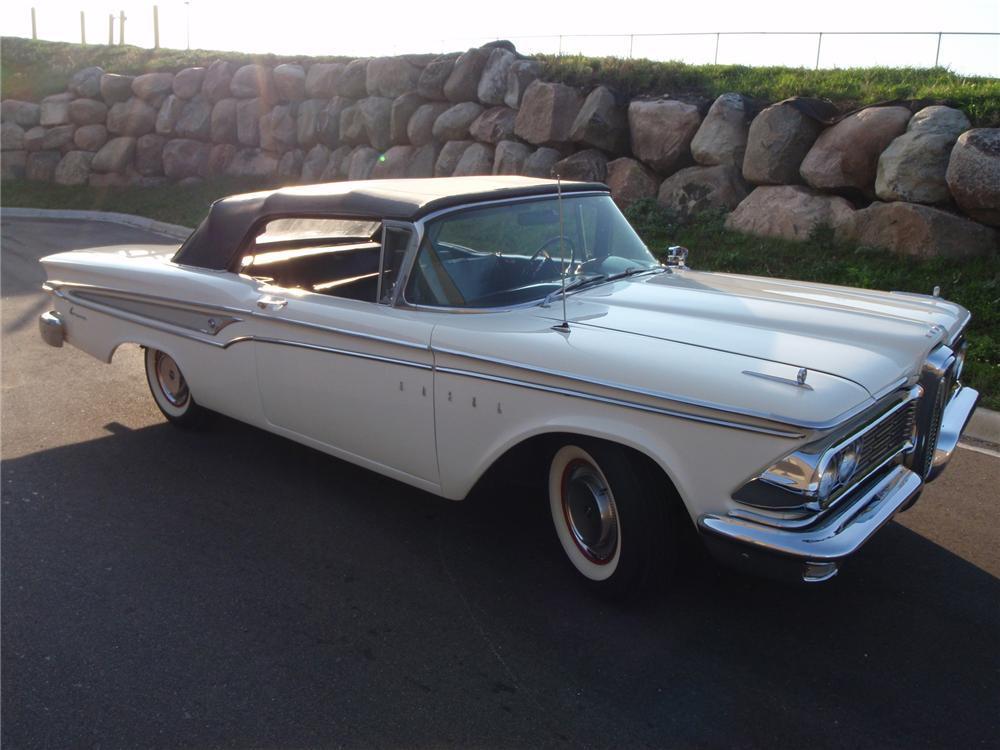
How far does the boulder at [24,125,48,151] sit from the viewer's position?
61.0ft

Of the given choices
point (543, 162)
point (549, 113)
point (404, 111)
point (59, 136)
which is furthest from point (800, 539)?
point (59, 136)

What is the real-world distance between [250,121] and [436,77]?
4.59m

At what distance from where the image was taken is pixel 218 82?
17047mm

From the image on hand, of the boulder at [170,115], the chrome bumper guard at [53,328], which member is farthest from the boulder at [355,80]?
the chrome bumper guard at [53,328]

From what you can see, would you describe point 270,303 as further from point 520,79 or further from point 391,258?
point 520,79

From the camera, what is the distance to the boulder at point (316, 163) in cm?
1518

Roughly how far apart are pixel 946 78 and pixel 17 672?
10.2 meters

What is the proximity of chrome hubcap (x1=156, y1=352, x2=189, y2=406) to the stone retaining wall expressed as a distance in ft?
20.2

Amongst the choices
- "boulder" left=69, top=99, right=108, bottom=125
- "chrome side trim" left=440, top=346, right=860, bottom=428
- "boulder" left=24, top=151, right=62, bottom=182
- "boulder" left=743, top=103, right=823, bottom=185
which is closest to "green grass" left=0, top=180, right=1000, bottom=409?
"boulder" left=743, top=103, right=823, bottom=185

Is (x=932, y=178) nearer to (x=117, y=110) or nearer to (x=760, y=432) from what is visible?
(x=760, y=432)

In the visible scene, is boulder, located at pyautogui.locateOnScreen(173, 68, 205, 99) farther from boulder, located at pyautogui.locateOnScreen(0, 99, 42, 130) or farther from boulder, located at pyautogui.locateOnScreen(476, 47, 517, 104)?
boulder, located at pyautogui.locateOnScreen(476, 47, 517, 104)

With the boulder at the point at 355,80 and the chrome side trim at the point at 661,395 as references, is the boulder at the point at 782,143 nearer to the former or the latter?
the chrome side trim at the point at 661,395

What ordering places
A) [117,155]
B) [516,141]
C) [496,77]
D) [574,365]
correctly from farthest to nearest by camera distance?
[117,155]
[496,77]
[516,141]
[574,365]

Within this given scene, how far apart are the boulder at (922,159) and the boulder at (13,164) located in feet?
55.9
